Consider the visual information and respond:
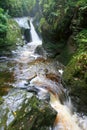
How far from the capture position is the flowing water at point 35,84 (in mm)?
5684

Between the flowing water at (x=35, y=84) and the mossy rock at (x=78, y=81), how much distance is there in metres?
0.40

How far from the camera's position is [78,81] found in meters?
6.13

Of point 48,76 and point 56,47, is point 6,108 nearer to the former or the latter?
point 48,76

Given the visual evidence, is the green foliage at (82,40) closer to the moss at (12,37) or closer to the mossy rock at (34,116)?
the mossy rock at (34,116)

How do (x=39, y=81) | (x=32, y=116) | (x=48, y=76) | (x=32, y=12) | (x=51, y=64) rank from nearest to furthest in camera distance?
(x=32, y=116) → (x=39, y=81) → (x=48, y=76) → (x=51, y=64) → (x=32, y=12)

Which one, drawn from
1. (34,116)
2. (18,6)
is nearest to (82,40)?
(34,116)

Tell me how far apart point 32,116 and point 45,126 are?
1.75 feet

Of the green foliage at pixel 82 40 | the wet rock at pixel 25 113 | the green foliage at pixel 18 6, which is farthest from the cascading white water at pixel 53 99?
the green foliage at pixel 18 6

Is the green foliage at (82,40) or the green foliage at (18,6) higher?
the green foliage at (82,40)

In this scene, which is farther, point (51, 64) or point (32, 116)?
point (51, 64)

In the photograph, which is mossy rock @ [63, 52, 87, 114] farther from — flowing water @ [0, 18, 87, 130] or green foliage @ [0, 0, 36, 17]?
green foliage @ [0, 0, 36, 17]

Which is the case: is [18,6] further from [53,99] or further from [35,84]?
[53,99]

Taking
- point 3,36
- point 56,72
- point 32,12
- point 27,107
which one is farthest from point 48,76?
point 32,12

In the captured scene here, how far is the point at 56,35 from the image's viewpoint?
36.1 ft
